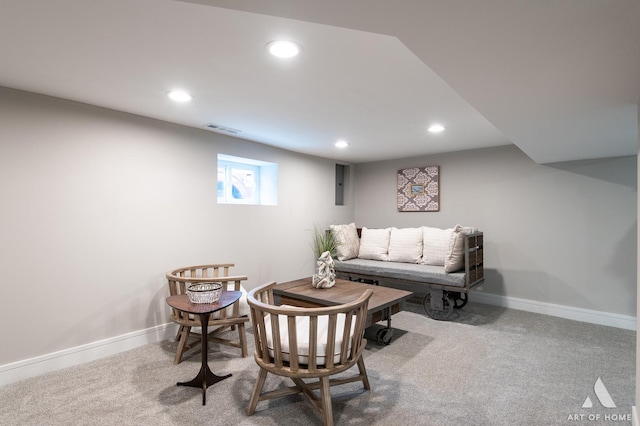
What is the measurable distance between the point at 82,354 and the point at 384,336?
8.41 ft

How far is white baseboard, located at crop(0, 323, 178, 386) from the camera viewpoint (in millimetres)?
2367

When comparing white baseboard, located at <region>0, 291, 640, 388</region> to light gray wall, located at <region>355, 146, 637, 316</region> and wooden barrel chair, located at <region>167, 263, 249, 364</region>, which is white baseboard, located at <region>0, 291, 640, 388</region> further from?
wooden barrel chair, located at <region>167, 263, 249, 364</region>

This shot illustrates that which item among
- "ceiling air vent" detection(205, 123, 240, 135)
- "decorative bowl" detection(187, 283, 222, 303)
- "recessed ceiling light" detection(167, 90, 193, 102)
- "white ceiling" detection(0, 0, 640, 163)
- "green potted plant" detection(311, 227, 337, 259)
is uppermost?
Answer: "ceiling air vent" detection(205, 123, 240, 135)

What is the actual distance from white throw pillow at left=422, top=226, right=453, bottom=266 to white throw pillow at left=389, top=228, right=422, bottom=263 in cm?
9

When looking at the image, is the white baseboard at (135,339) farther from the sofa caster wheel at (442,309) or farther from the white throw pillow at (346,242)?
the white throw pillow at (346,242)

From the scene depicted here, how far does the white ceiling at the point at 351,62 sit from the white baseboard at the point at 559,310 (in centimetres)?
182

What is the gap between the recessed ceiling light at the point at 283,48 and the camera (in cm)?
167

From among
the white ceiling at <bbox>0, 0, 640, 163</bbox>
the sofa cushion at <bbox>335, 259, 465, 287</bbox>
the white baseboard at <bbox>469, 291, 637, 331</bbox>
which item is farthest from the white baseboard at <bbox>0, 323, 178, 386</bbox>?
the white baseboard at <bbox>469, 291, 637, 331</bbox>

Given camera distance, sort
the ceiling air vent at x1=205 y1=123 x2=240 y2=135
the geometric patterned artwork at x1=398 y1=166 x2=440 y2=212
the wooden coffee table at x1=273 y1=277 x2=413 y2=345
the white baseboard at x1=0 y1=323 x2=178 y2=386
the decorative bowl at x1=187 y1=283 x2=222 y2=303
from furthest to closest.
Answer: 1. the geometric patterned artwork at x1=398 y1=166 x2=440 y2=212
2. the ceiling air vent at x1=205 y1=123 x2=240 y2=135
3. the wooden coffee table at x1=273 y1=277 x2=413 y2=345
4. the white baseboard at x1=0 y1=323 x2=178 y2=386
5. the decorative bowl at x1=187 y1=283 x2=222 y2=303

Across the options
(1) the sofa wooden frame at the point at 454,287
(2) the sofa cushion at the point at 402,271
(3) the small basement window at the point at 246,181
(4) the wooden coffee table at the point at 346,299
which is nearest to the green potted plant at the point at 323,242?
(2) the sofa cushion at the point at 402,271

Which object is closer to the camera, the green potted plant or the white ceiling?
the white ceiling

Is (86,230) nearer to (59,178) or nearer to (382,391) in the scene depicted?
(59,178)

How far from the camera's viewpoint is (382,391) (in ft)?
7.32

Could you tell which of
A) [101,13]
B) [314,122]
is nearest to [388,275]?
[314,122]
